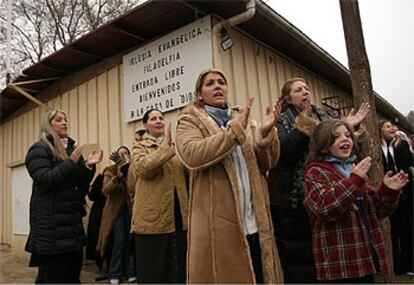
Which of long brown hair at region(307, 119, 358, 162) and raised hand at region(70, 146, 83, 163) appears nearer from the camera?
long brown hair at region(307, 119, 358, 162)

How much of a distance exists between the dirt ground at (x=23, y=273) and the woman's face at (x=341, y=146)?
222 centimetres

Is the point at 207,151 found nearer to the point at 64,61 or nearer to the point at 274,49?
the point at 274,49

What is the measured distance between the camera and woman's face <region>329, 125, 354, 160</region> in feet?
6.92

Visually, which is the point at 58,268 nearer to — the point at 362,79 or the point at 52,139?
the point at 52,139

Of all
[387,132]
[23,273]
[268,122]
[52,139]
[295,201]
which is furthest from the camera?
[23,273]

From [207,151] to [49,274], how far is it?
1537 millimetres

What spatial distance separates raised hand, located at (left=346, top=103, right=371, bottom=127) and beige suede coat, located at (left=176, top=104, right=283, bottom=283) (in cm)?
74

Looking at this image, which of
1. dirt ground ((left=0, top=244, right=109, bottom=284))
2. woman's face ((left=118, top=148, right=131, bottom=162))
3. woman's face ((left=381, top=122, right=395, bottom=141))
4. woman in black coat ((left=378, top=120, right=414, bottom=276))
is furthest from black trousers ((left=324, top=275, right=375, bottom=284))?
dirt ground ((left=0, top=244, right=109, bottom=284))

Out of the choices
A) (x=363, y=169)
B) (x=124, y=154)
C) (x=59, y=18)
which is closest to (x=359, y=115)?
(x=363, y=169)

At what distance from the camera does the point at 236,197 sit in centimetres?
186

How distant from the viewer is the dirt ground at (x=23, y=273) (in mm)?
4398

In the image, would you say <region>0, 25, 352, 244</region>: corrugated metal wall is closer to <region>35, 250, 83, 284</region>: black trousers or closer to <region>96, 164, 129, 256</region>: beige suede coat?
<region>96, 164, 129, 256</region>: beige suede coat

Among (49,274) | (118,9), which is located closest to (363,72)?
(49,274)

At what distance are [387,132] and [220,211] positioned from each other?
9.50 ft
